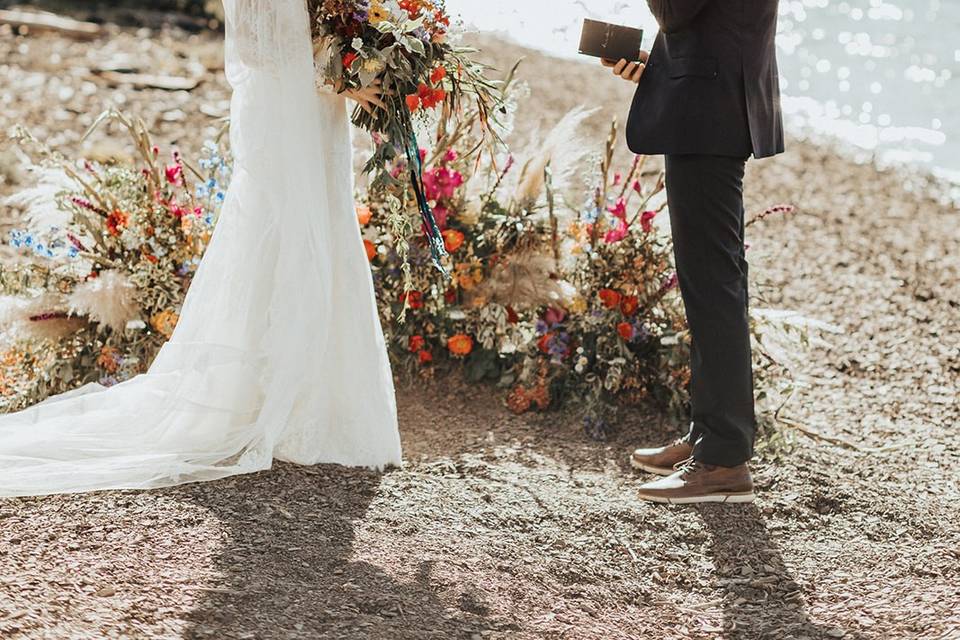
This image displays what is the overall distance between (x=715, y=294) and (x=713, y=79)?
0.65 metres

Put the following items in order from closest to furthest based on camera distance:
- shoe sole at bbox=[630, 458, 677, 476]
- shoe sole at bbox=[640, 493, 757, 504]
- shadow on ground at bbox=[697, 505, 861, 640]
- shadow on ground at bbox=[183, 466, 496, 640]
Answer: shadow on ground at bbox=[183, 466, 496, 640] → shadow on ground at bbox=[697, 505, 861, 640] → shoe sole at bbox=[640, 493, 757, 504] → shoe sole at bbox=[630, 458, 677, 476]

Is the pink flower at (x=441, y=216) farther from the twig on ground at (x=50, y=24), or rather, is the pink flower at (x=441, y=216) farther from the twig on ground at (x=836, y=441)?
the twig on ground at (x=50, y=24)

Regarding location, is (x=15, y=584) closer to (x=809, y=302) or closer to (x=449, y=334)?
(x=449, y=334)

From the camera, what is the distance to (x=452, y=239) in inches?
176

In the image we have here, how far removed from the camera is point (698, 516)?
3631 mm

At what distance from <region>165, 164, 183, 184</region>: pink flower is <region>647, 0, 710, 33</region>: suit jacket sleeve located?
195 centimetres

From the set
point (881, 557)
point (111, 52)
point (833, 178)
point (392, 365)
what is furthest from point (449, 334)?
point (111, 52)

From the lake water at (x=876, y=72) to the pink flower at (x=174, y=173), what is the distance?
305 cm

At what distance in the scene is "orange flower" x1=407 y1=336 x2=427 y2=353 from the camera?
456 centimetres

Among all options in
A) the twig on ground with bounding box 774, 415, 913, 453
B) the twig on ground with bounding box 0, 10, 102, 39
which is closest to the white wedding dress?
the twig on ground with bounding box 774, 415, 913, 453

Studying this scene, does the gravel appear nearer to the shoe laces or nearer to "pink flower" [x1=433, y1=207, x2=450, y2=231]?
the shoe laces

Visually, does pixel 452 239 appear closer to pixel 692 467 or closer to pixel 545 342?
pixel 545 342

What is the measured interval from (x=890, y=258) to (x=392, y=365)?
11.6 ft

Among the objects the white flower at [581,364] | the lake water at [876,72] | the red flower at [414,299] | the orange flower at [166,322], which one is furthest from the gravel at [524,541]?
the lake water at [876,72]
